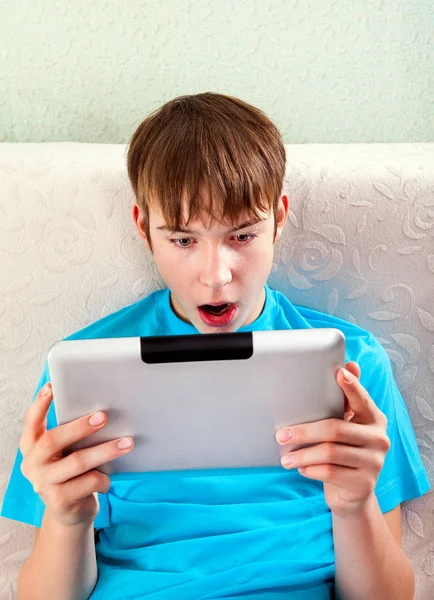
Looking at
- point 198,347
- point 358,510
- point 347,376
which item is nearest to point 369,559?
point 358,510

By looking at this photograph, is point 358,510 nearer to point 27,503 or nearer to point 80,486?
point 80,486

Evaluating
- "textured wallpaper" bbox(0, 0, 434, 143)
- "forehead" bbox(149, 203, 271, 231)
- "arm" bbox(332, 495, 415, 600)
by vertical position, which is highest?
"textured wallpaper" bbox(0, 0, 434, 143)

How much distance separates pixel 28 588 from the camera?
98 cm

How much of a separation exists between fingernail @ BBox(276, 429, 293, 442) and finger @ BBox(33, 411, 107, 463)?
7.8 inches

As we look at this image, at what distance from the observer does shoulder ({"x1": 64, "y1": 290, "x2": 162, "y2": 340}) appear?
1149mm

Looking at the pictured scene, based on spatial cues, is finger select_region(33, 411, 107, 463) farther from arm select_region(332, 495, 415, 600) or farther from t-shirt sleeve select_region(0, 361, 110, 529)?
arm select_region(332, 495, 415, 600)

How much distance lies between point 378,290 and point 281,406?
0.49 m

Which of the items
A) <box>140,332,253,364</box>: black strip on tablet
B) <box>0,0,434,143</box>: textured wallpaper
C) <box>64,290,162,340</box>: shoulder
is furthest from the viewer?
<box>0,0,434,143</box>: textured wallpaper

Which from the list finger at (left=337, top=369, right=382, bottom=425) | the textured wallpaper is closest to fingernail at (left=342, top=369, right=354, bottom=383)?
finger at (left=337, top=369, right=382, bottom=425)

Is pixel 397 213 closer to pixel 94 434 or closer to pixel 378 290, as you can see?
pixel 378 290

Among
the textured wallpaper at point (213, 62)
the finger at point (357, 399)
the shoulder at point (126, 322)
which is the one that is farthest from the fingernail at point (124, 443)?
the textured wallpaper at point (213, 62)

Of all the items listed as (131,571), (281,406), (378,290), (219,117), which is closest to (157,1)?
(219,117)

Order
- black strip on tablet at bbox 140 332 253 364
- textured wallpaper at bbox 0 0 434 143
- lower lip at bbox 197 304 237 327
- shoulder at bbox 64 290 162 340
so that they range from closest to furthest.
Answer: black strip on tablet at bbox 140 332 253 364
lower lip at bbox 197 304 237 327
shoulder at bbox 64 290 162 340
textured wallpaper at bbox 0 0 434 143

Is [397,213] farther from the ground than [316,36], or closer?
closer
